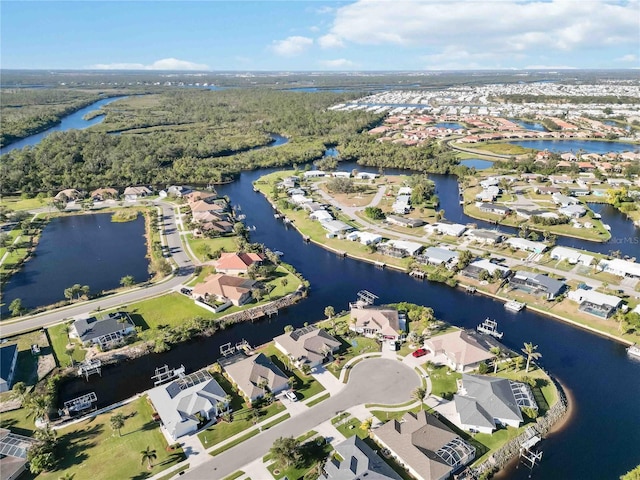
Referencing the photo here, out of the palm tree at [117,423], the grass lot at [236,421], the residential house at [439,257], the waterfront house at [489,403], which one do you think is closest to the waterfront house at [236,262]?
the grass lot at [236,421]

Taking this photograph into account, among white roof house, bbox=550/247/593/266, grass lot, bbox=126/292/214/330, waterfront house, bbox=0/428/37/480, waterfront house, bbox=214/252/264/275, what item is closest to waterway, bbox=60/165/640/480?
grass lot, bbox=126/292/214/330

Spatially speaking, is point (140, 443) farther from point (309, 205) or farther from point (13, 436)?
point (309, 205)

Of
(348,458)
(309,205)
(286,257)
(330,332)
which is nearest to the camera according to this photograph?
(348,458)

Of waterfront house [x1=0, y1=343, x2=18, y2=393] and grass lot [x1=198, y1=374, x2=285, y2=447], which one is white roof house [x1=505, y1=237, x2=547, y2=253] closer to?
grass lot [x1=198, y1=374, x2=285, y2=447]

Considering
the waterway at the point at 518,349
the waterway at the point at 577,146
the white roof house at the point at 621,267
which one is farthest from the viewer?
the waterway at the point at 577,146

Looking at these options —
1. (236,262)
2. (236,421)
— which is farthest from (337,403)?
(236,262)

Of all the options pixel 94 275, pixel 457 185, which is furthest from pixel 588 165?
pixel 94 275

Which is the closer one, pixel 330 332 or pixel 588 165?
pixel 330 332

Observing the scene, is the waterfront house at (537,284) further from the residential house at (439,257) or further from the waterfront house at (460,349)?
the waterfront house at (460,349)
